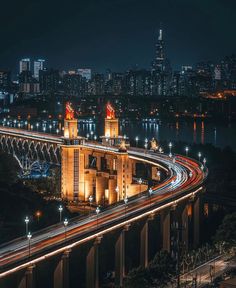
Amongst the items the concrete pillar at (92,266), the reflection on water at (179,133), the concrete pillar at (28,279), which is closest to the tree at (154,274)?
the concrete pillar at (92,266)

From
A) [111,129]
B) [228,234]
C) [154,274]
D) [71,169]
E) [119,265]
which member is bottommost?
[119,265]

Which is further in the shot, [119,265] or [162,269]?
[119,265]

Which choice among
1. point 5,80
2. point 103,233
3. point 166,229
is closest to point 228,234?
point 166,229

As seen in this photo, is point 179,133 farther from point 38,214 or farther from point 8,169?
point 38,214

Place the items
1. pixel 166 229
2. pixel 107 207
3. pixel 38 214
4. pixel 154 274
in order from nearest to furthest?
pixel 154 274 < pixel 107 207 < pixel 166 229 < pixel 38 214

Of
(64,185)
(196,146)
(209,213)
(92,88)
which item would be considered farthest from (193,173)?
(92,88)

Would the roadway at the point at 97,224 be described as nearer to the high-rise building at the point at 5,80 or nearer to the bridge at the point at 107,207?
the bridge at the point at 107,207

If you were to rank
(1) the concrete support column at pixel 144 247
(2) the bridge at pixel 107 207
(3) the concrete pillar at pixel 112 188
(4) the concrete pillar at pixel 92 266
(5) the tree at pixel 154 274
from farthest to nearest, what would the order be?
1. (3) the concrete pillar at pixel 112 188
2. (1) the concrete support column at pixel 144 247
3. (4) the concrete pillar at pixel 92 266
4. (5) the tree at pixel 154 274
5. (2) the bridge at pixel 107 207

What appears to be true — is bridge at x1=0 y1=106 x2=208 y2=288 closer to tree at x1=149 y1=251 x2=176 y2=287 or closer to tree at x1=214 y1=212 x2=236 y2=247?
tree at x1=214 y1=212 x2=236 y2=247
